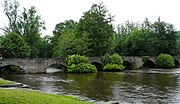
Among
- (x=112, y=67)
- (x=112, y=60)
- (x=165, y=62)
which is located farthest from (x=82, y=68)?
(x=165, y=62)

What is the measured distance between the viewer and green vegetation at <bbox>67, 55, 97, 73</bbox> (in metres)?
67.6

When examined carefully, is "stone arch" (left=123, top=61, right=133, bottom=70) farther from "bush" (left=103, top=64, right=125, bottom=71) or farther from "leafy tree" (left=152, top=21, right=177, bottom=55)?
"leafy tree" (left=152, top=21, right=177, bottom=55)

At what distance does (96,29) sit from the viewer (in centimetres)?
7869

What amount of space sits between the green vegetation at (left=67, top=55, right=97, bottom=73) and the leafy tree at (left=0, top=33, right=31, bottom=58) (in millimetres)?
11466

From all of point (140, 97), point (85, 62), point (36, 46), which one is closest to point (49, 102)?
point (140, 97)

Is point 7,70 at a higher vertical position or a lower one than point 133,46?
lower

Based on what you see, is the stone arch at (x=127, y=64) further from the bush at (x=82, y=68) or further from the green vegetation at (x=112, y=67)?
the bush at (x=82, y=68)

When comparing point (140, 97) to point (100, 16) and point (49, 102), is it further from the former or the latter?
point (100, 16)

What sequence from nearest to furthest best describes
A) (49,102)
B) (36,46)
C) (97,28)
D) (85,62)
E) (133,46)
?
(49,102)
(85,62)
(97,28)
(36,46)
(133,46)

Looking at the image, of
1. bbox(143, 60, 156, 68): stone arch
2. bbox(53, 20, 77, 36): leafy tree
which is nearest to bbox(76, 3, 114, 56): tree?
bbox(143, 60, 156, 68): stone arch

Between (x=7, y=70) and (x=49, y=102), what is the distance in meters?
52.9

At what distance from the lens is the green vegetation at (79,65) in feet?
222

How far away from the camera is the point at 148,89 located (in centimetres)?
3897

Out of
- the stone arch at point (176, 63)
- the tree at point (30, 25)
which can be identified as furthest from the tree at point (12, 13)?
the stone arch at point (176, 63)
